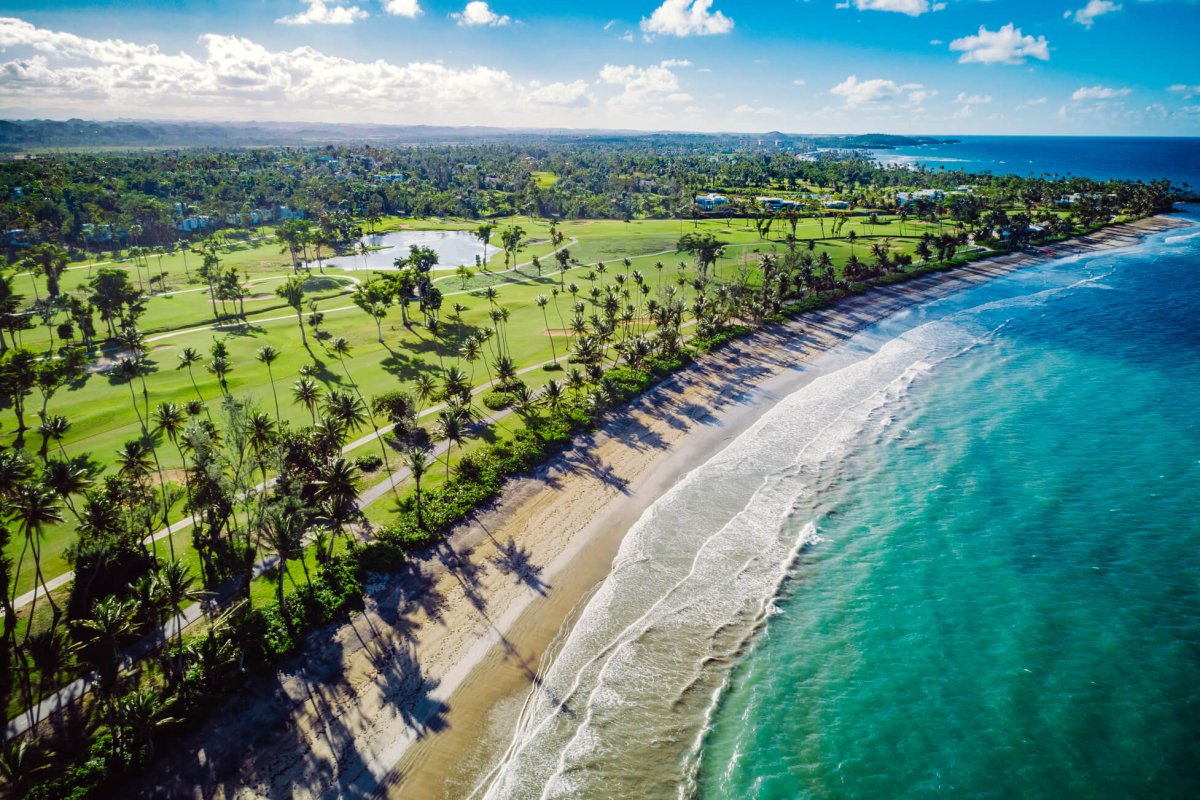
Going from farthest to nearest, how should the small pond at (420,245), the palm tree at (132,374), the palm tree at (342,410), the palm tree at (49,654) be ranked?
the small pond at (420,245) → the palm tree at (132,374) → the palm tree at (342,410) → the palm tree at (49,654)

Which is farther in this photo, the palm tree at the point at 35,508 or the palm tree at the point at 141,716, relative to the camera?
the palm tree at the point at 35,508

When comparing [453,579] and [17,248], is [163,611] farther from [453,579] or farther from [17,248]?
[17,248]

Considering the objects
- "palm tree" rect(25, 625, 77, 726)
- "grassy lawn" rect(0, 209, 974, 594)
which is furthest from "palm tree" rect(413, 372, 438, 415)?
"palm tree" rect(25, 625, 77, 726)

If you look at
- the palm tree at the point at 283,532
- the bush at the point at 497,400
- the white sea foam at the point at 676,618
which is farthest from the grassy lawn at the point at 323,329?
the white sea foam at the point at 676,618

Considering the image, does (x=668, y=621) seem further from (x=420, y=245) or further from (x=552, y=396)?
(x=420, y=245)

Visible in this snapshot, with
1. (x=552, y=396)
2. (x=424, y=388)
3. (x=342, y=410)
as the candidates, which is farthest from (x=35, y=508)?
(x=552, y=396)

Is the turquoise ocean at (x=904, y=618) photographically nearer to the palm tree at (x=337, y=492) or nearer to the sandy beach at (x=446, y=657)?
the sandy beach at (x=446, y=657)

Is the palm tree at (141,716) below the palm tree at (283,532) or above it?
below
